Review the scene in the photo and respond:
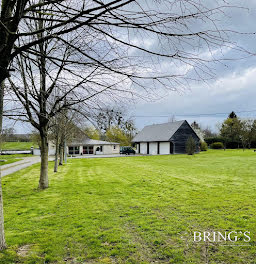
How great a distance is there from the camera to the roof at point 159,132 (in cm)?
3944

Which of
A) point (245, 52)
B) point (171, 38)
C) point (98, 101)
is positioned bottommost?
point (98, 101)

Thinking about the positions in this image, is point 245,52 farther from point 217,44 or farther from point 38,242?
point 38,242

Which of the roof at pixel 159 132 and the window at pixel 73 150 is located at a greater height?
the roof at pixel 159 132

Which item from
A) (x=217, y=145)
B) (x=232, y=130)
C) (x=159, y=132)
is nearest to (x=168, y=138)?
(x=159, y=132)

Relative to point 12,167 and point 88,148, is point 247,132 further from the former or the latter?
point 12,167

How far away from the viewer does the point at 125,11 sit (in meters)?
2.53

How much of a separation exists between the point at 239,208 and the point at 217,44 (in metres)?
4.90

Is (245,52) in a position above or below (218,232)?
above

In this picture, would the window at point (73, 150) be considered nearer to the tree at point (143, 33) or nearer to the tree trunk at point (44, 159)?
the tree trunk at point (44, 159)

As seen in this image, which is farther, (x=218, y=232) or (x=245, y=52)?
(x=218, y=232)

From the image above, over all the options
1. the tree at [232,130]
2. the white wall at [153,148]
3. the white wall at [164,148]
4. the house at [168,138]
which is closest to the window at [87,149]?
the house at [168,138]

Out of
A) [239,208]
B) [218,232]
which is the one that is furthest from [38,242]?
[239,208]

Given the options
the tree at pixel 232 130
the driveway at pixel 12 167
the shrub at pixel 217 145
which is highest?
the tree at pixel 232 130

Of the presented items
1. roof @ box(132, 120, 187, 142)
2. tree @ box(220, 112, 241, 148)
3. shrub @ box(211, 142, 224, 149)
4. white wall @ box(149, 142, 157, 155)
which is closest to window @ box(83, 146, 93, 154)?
roof @ box(132, 120, 187, 142)
